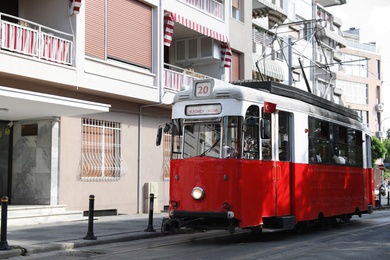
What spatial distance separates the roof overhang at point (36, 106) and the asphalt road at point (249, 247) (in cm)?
469

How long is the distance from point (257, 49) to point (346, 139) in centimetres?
1716

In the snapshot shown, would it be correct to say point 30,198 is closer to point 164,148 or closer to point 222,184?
point 164,148

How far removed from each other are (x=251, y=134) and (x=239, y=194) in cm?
132

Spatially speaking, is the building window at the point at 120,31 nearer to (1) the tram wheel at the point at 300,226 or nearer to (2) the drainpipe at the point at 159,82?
(2) the drainpipe at the point at 159,82

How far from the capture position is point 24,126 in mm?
18172

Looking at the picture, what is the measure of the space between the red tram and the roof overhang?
4.36m

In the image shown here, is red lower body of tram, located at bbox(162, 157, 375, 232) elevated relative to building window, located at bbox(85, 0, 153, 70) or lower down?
lower down

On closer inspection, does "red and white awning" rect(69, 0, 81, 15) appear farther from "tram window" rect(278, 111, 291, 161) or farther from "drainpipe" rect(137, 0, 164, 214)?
"tram window" rect(278, 111, 291, 161)

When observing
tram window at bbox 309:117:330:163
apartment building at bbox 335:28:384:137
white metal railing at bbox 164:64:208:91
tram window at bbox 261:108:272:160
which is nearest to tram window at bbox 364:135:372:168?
tram window at bbox 309:117:330:163

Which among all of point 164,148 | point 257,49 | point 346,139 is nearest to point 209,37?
point 164,148

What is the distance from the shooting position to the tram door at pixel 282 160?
1239 centimetres

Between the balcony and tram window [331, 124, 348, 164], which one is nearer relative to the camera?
tram window [331, 124, 348, 164]

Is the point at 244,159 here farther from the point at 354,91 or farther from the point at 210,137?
the point at 354,91

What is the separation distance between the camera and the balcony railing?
15.6 metres
